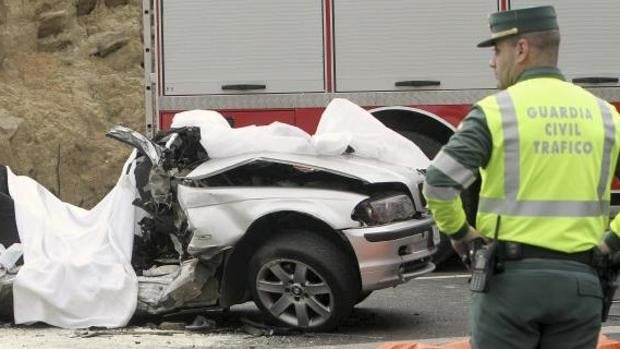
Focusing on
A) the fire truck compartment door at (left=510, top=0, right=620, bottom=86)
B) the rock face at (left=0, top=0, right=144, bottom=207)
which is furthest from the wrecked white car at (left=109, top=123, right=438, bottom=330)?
the rock face at (left=0, top=0, right=144, bottom=207)

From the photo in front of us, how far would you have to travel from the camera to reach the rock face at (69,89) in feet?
52.4

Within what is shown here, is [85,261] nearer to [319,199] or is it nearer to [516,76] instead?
[319,199]

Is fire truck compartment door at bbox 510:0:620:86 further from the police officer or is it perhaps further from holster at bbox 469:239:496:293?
holster at bbox 469:239:496:293

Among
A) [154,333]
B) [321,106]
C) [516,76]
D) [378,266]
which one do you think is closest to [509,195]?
[516,76]

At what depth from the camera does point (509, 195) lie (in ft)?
10.5

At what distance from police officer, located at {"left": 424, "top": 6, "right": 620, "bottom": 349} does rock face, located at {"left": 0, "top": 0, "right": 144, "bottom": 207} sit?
1313cm

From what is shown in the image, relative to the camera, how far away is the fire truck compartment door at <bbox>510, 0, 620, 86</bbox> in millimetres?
9344

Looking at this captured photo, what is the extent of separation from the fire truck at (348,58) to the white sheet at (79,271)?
2.60m

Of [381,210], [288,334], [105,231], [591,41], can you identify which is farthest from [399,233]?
[591,41]

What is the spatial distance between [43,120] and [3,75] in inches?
54.5

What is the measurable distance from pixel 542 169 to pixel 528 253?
25 centimetres

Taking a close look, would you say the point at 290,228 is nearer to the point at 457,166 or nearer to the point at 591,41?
the point at 457,166

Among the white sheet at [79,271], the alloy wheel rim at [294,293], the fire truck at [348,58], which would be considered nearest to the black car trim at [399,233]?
the alloy wheel rim at [294,293]

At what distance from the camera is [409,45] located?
948 centimetres
